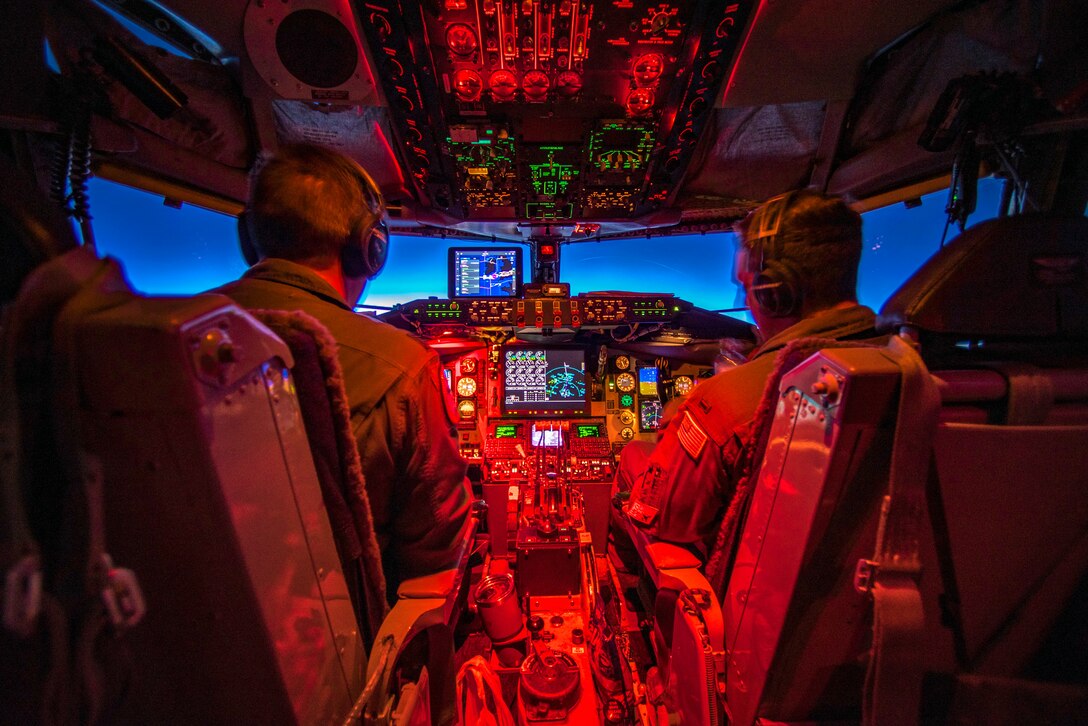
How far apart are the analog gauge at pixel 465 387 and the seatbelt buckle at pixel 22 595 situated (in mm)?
2916

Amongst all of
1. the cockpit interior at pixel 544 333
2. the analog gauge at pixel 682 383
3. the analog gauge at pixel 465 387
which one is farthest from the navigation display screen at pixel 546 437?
the analog gauge at pixel 682 383

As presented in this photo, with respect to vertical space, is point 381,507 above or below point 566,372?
below

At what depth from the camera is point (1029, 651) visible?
0.83 m

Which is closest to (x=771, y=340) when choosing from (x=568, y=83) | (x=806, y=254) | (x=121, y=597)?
(x=806, y=254)

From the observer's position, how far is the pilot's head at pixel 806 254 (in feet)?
4.10

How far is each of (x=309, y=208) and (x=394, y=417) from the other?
0.58 m

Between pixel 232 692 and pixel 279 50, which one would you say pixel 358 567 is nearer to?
pixel 232 692

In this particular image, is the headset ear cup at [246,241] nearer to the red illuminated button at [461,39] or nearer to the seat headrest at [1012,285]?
the red illuminated button at [461,39]

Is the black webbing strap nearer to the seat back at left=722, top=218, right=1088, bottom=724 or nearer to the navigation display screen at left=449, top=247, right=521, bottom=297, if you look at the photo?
the seat back at left=722, top=218, right=1088, bottom=724

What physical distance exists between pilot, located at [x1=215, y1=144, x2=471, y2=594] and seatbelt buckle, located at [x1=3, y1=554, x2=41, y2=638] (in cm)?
56

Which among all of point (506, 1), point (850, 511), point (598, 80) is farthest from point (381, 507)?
point (598, 80)

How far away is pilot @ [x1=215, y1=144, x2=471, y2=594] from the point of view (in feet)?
3.18

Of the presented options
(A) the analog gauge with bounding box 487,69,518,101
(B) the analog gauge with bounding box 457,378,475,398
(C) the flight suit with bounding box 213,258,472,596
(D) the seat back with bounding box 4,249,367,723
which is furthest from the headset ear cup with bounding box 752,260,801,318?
(B) the analog gauge with bounding box 457,378,475,398

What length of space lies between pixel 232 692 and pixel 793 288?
1.57m
